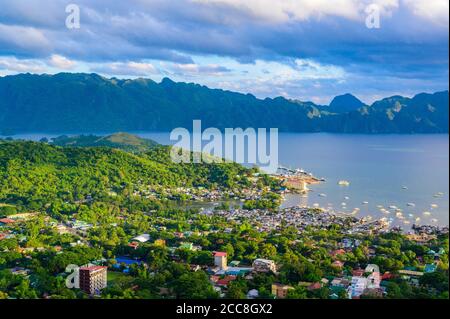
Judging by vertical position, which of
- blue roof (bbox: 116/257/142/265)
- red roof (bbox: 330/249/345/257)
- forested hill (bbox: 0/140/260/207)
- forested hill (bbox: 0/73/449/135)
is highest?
forested hill (bbox: 0/73/449/135)

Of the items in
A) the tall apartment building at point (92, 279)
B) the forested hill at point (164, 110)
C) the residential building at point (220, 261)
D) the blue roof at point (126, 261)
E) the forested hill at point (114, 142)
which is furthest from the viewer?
the forested hill at point (164, 110)

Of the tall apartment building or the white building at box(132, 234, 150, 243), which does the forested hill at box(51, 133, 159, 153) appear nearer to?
the white building at box(132, 234, 150, 243)

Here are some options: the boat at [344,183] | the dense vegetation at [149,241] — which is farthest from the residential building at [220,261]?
the boat at [344,183]

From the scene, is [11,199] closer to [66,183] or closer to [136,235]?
[66,183]

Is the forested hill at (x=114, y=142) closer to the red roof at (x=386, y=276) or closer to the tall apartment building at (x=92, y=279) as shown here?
the tall apartment building at (x=92, y=279)

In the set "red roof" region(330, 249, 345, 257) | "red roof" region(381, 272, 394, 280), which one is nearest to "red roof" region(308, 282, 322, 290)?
"red roof" region(381, 272, 394, 280)

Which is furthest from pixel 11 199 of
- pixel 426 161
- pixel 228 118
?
pixel 228 118
